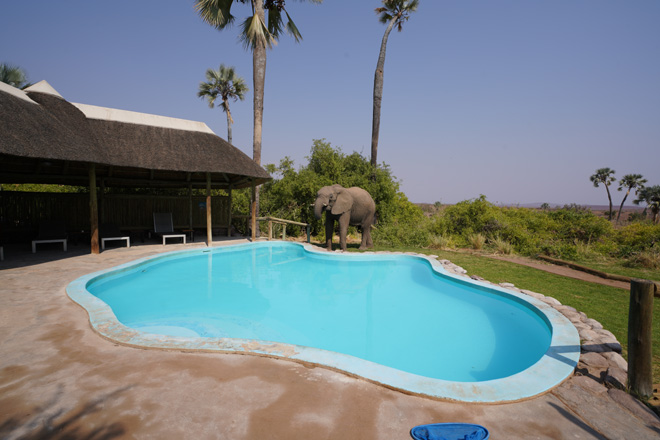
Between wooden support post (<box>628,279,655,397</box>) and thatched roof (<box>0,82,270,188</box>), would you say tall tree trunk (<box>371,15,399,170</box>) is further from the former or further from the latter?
wooden support post (<box>628,279,655,397</box>)

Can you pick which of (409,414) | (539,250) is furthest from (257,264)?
(539,250)

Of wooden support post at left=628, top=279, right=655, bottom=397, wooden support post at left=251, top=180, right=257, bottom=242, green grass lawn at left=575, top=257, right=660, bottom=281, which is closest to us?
wooden support post at left=628, top=279, right=655, bottom=397

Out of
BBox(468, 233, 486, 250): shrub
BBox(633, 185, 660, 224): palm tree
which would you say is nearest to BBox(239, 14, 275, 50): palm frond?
BBox(468, 233, 486, 250): shrub

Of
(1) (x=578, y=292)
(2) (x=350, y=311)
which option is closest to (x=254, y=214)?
(2) (x=350, y=311)

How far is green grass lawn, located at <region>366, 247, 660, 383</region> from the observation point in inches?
162

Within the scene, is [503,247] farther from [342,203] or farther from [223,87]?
[223,87]

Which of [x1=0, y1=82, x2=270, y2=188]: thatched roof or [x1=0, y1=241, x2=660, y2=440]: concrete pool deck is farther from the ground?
[x1=0, y1=82, x2=270, y2=188]: thatched roof

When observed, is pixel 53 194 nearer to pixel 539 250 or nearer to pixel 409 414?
pixel 409 414

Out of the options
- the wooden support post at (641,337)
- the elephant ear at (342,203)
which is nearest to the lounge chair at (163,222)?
the elephant ear at (342,203)

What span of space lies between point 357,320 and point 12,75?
20242mm

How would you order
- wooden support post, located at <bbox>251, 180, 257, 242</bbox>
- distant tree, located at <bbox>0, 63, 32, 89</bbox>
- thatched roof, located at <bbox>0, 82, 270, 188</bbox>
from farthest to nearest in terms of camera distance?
distant tree, located at <bbox>0, 63, 32, 89</bbox> < wooden support post, located at <bbox>251, 180, 257, 242</bbox> < thatched roof, located at <bbox>0, 82, 270, 188</bbox>

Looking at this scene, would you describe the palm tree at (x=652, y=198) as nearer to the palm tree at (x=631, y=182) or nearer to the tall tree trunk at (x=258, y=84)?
the palm tree at (x=631, y=182)

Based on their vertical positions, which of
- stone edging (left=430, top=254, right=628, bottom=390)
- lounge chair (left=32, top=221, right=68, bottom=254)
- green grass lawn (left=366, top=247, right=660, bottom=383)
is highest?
lounge chair (left=32, top=221, right=68, bottom=254)

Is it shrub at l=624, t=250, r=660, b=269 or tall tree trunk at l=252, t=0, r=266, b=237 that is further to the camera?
tall tree trunk at l=252, t=0, r=266, b=237
